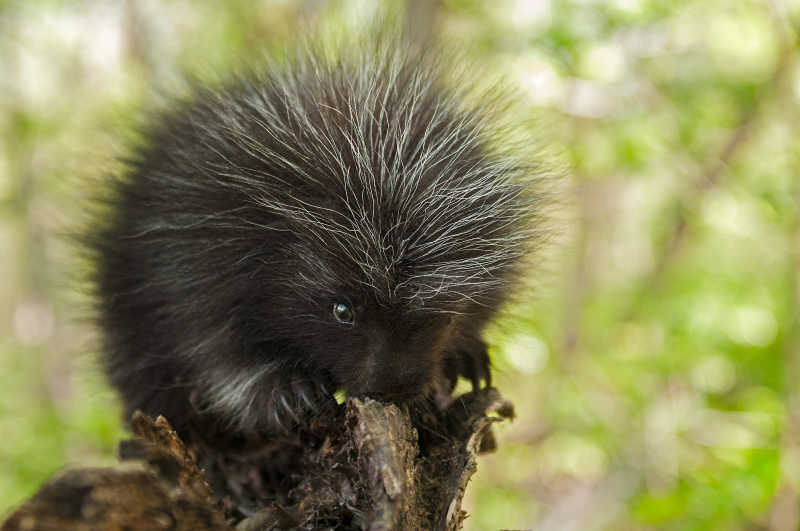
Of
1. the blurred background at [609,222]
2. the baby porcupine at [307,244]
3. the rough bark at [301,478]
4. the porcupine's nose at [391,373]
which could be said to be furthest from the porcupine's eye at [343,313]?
the blurred background at [609,222]

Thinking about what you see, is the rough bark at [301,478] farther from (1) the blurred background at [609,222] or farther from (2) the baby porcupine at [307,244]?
(1) the blurred background at [609,222]

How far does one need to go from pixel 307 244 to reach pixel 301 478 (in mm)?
699

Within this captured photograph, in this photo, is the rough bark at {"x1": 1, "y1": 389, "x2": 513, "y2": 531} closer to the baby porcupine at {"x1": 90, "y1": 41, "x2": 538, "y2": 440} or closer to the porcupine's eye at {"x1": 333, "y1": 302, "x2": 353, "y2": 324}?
the baby porcupine at {"x1": 90, "y1": 41, "x2": 538, "y2": 440}

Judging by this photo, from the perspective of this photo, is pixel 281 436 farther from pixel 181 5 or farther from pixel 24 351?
pixel 24 351

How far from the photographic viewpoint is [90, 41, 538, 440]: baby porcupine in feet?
6.81

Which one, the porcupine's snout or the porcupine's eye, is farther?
the porcupine's eye

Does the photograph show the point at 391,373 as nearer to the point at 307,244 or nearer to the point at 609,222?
the point at 307,244

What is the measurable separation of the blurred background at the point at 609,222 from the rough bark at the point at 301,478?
838 mm

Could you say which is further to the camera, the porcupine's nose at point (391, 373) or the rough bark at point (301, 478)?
the porcupine's nose at point (391, 373)

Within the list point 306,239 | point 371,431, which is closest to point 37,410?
point 306,239

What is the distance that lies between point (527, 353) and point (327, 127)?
3.06 meters

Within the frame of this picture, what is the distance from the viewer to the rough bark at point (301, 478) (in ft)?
4.04

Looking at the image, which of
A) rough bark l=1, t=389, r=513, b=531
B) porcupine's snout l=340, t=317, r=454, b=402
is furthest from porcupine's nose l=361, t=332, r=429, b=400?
rough bark l=1, t=389, r=513, b=531

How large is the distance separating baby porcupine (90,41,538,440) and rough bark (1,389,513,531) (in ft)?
0.52
